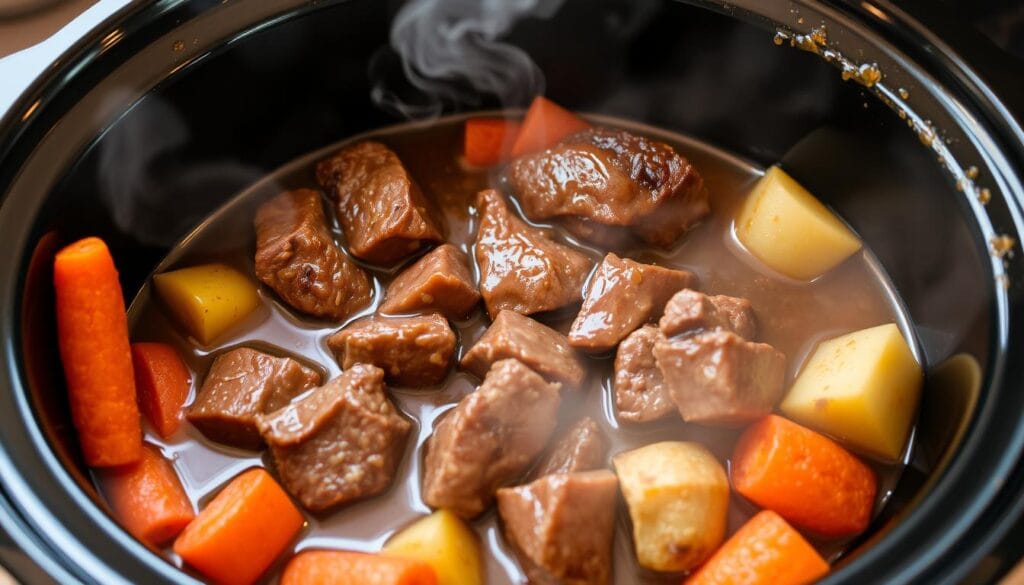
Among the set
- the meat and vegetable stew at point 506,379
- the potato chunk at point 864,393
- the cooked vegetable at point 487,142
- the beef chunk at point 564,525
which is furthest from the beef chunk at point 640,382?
the cooked vegetable at point 487,142

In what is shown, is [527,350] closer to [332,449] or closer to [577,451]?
[577,451]

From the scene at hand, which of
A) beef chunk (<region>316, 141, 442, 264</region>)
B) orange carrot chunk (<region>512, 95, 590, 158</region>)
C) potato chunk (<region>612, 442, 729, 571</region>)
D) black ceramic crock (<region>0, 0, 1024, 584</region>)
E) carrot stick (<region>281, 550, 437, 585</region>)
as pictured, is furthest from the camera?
orange carrot chunk (<region>512, 95, 590, 158</region>)

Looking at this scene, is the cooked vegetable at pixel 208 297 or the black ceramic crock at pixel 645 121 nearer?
the black ceramic crock at pixel 645 121

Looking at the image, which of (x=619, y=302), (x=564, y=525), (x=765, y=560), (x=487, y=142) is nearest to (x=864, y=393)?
(x=765, y=560)

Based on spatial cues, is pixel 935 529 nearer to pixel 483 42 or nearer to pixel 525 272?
pixel 525 272

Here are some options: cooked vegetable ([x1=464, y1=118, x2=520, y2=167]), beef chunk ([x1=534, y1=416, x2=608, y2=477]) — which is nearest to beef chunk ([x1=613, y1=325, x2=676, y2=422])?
beef chunk ([x1=534, y1=416, x2=608, y2=477])

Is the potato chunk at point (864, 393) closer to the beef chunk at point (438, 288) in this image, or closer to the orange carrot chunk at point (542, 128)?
the beef chunk at point (438, 288)

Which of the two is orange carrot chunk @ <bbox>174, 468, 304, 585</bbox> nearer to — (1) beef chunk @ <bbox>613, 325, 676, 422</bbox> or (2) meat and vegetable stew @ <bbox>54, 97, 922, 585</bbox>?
(2) meat and vegetable stew @ <bbox>54, 97, 922, 585</bbox>
